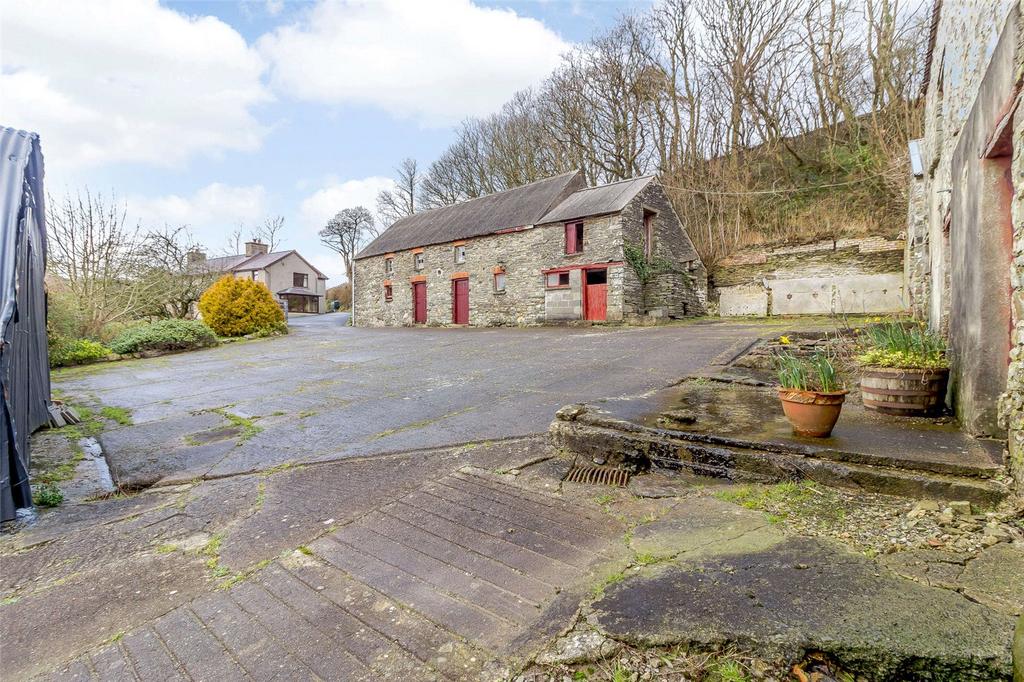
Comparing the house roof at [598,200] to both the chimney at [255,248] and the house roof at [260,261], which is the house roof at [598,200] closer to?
the house roof at [260,261]

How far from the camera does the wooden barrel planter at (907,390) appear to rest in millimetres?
3600

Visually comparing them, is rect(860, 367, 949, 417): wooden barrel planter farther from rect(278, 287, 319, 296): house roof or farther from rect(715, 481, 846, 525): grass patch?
rect(278, 287, 319, 296): house roof

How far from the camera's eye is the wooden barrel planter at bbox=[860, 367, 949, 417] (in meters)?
3.60

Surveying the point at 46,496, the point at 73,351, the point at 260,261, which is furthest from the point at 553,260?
the point at 260,261

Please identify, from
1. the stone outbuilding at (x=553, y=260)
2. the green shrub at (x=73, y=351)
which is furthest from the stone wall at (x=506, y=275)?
the green shrub at (x=73, y=351)

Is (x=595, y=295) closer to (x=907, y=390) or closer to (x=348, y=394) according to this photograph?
(x=348, y=394)

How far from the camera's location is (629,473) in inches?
129

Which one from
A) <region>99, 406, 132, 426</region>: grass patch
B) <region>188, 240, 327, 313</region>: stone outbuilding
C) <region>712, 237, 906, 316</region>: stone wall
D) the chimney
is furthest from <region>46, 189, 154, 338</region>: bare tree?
the chimney

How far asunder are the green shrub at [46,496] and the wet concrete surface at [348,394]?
40cm

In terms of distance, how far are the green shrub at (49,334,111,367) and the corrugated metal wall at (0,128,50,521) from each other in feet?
23.9

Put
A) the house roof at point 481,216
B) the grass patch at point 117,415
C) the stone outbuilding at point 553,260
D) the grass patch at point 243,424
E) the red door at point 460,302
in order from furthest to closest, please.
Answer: the red door at point 460,302
the house roof at point 481,216
the stone outbuilding at point 553,260
the grass patch at point 117,415
the grass patch at point 243,424

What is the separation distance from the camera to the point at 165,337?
14.1 metres

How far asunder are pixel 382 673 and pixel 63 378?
1168cm

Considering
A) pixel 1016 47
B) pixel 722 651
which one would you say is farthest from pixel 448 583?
pixel 1016 47
